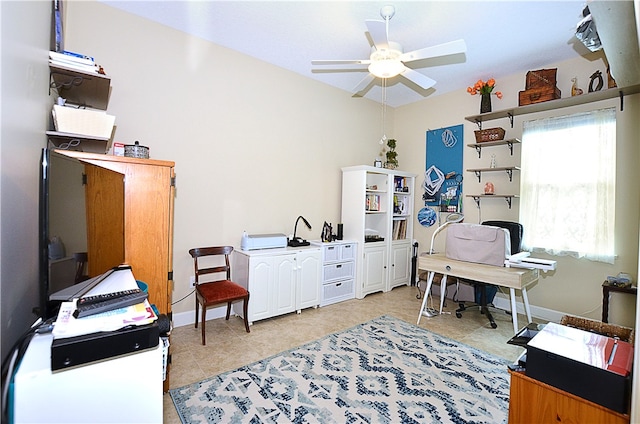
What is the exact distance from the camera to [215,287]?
2.87 m

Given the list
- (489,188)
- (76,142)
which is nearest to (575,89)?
(489,188)

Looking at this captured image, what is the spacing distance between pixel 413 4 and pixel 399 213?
285 centimetres

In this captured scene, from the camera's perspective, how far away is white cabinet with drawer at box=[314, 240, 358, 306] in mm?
3713

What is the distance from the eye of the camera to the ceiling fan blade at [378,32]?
204 centimetres

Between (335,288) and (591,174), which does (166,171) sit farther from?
(591,174)

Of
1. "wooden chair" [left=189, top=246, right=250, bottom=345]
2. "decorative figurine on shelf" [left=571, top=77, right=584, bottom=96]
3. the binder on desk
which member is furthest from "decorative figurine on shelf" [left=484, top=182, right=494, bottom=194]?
the binder on desk

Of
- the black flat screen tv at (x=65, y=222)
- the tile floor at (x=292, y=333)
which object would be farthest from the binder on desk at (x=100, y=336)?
the tile floor at (x=292, y=333)

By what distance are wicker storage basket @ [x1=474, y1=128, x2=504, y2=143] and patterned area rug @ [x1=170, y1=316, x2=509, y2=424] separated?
2641 mm

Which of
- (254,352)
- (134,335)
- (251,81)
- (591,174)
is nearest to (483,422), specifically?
(254,352)

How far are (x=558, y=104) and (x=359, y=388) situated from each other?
370 centimetres

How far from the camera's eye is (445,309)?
3.66 meters

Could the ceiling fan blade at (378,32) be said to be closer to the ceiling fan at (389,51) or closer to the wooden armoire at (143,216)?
the ceiling fan at (389,51)

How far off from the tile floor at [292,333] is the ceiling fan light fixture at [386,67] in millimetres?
2510

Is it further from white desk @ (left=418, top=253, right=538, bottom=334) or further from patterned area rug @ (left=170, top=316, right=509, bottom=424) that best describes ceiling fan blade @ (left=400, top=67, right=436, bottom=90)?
patterned area rug @ (left=170, top=316, right=509, bottom=424)
